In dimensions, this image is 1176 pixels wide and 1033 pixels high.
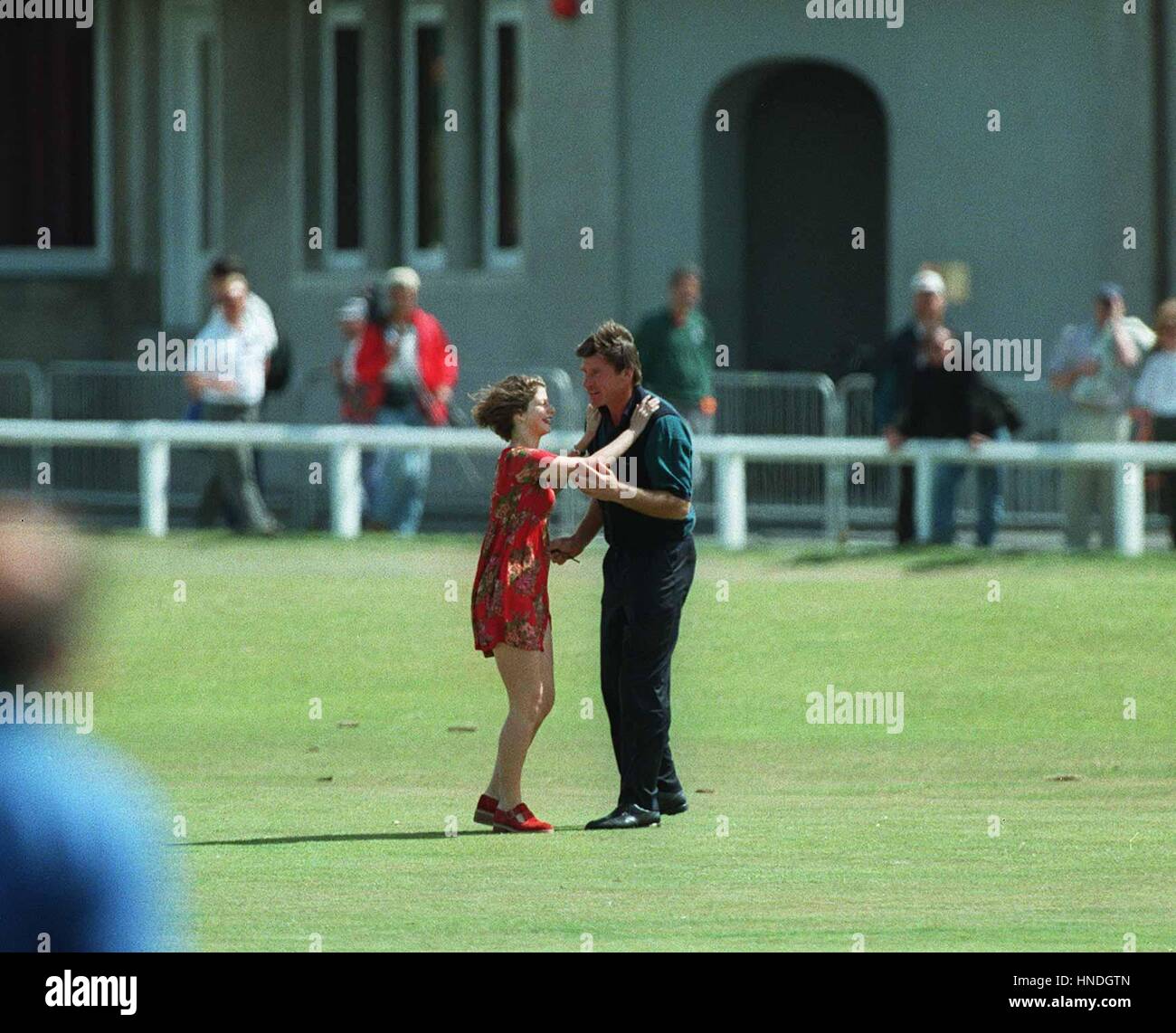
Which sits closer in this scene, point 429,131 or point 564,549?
point 564,549

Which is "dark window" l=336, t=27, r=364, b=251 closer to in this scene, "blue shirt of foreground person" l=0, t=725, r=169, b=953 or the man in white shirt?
the man in white shirt

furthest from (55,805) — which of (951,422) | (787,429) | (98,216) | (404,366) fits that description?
(98,216)

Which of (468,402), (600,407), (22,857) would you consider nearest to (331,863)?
(600,407)

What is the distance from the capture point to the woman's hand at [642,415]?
10.1 metres

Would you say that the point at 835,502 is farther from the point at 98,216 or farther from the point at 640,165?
the point at 98,216

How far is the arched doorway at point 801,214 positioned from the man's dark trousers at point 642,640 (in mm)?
15777

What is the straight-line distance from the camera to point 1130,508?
18.8 metres

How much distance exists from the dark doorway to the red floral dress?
16.2 m

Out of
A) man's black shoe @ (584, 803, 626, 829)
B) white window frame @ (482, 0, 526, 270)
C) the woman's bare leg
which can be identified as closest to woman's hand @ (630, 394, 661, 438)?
the woman's bare leg

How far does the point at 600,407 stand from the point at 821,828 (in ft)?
6.06

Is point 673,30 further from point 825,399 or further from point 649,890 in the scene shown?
point 649,890

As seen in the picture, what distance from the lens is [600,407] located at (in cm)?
1020

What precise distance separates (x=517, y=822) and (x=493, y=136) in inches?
684

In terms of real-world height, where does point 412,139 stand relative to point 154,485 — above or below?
above
